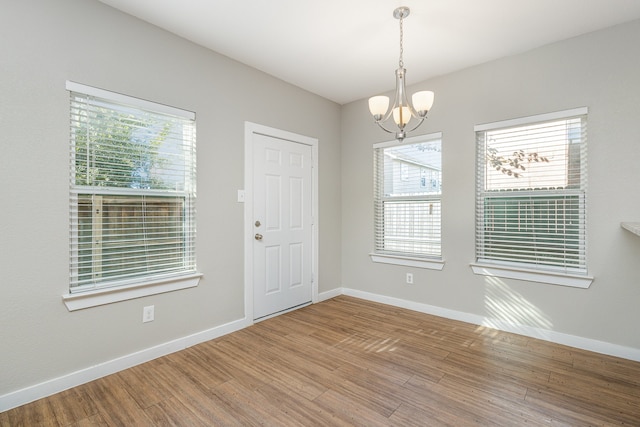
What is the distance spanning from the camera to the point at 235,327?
315cm

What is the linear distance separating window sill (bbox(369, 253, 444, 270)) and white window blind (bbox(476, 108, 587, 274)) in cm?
44

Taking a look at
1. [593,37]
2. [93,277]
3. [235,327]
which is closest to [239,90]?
[93,277]

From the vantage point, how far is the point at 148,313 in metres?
2.54

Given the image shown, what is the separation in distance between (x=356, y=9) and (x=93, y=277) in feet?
9.14

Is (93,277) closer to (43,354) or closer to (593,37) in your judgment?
(43,354)

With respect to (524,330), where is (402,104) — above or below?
above

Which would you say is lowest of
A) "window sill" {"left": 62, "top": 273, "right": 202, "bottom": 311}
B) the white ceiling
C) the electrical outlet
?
the electrical outlet

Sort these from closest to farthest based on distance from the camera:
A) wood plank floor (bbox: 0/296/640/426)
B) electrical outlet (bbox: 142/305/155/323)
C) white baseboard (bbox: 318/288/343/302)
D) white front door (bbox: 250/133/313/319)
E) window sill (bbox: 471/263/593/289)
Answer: wood plank floor (bbox: 0/296/640/426)
electrical outlet (bbox: 142/305/155/323)
window sill (bbox: 471/263/593/289)
white front door (bbox: 250/133/313/319)
white baseboard (bbox: 318/288/343/302)

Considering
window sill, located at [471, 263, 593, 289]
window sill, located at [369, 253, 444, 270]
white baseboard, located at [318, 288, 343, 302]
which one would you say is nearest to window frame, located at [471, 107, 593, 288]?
window sill, located at [471, 263, 593, 289]

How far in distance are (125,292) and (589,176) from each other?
154 inches

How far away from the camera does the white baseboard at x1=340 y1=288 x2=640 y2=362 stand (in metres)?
2.55

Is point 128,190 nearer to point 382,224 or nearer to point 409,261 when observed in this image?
point 382,224

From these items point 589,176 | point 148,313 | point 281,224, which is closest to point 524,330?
point 589,176

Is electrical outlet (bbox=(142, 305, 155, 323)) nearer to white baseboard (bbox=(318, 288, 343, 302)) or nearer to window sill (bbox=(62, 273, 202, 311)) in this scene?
window sill (bbox=(62, 273, 202, 311))
